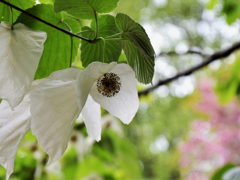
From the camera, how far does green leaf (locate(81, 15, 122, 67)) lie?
0.73 ft

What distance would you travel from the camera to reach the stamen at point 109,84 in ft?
0.64

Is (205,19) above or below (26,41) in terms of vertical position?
below

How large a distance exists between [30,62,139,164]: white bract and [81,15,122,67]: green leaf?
3 centimetres

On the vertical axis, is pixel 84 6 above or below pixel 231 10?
above

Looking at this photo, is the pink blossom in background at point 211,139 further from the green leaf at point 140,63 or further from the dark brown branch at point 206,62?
the green leaf at point 140,63

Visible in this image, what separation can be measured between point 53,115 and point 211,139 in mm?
2174

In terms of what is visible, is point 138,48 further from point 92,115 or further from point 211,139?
point 211,139

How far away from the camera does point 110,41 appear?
223mm

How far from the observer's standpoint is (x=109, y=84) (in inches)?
7.6

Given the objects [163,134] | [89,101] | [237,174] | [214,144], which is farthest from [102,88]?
[163,134]

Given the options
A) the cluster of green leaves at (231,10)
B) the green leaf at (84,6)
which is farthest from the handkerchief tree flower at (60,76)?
the cluster of green leaves at (231,10)

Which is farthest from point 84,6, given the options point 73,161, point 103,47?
point 73,161

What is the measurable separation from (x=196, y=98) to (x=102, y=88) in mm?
2281

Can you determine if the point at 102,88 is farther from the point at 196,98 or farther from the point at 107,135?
the point at 196,98
